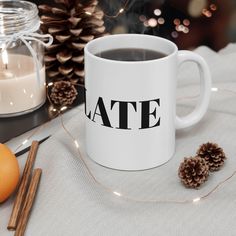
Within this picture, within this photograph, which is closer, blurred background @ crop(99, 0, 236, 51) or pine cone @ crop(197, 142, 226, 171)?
pine cone @ crop(197, 142, 226, 171)

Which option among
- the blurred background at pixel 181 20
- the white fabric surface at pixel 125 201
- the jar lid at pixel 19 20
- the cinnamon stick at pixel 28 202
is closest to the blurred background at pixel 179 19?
the blurred background at pixel 181 20

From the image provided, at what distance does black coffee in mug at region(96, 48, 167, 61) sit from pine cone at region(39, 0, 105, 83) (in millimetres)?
252

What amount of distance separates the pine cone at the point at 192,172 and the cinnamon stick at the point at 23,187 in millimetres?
172

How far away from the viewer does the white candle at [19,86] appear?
77 centimetres

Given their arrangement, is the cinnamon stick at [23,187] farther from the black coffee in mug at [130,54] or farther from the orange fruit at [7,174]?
the black coffee in mug at [130,54]

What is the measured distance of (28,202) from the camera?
1.92ft

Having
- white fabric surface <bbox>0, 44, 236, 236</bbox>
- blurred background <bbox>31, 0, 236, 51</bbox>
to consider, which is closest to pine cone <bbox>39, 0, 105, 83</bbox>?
blurred background <bbox>31, 0, 236, 51</bbox>

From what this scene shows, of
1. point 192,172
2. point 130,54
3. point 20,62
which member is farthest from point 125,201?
point 20,62

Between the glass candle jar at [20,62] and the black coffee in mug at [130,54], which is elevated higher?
the black coffee in mug at [130,54]

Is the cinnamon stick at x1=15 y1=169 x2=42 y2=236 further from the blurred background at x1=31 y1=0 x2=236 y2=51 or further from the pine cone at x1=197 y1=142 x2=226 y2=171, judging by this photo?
the blurred background at x1=31 y1=0 x2=236 y2=51

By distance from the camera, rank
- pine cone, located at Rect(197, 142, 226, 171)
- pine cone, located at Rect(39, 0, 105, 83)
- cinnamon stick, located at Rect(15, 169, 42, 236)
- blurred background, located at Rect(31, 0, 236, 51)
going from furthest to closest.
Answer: blurred background, located at Rect(31, 0, 236, 51)
pine cone, located at Rect(39, 0, 105, 83)
pine cone, located at Rect(197, 142, 226, 171)
cinnamon stick, located at Rect(15, 169, 42, 236)

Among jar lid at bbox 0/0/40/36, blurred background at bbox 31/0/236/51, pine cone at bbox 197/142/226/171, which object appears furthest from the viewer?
blurred background at bbox 31/0/236/51

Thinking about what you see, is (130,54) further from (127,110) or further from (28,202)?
(28,202)

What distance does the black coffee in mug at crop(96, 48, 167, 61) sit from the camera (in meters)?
0.67
